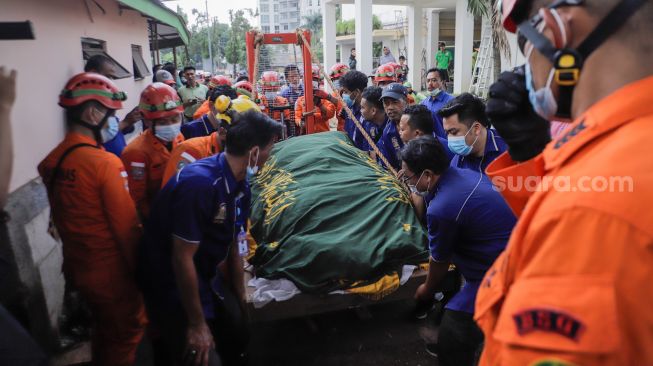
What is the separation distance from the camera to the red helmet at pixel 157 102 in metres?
3.12

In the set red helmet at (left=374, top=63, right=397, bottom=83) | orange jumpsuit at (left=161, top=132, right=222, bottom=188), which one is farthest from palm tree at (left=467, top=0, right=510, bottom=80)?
orange jumpsuit at (left=161, top=132, right=222, bottom=188)

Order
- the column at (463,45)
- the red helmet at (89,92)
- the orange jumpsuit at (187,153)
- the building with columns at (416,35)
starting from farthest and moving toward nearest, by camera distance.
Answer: the building with columns at (416,35) < the column at (463,45) < the orange jumpsuit at (187,153) < the red helmet at (89,92)

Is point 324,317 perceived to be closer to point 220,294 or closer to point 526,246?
point 220,294

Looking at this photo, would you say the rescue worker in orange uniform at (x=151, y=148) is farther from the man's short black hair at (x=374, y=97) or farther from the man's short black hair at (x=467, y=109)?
the man's short black hair at (x=374, y=97)

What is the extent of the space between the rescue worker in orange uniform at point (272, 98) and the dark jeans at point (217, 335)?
4.90m

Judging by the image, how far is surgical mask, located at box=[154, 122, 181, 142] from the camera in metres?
3.18

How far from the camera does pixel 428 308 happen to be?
3271 mm

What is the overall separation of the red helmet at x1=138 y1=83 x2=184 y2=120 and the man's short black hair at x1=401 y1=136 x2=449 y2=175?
69.6 inches

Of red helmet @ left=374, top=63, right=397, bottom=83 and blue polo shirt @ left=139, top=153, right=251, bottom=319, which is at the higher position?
red helmet @ left=374, top=63, right=397, bottom=83

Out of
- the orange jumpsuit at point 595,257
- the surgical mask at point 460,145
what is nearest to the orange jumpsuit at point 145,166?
the surgical mask at point 460,145

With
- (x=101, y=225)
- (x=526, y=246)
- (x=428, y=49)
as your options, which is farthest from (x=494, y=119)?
(x=428, y=49)

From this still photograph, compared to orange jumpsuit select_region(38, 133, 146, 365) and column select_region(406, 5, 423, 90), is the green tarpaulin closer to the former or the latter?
orange jumpsuit select_region(38, 133, 146, 365)

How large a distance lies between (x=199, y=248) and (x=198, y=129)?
2.25 metres

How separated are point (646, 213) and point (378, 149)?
3987 mm
